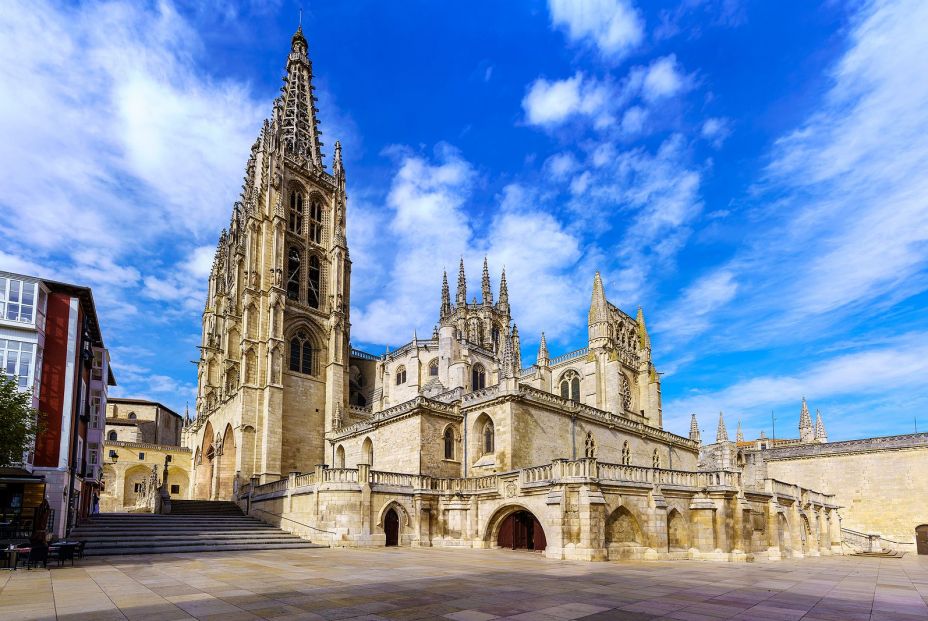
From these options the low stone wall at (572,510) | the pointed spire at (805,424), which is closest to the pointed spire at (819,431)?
the pointed spire at (805,424)

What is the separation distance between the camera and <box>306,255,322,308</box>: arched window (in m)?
45.2

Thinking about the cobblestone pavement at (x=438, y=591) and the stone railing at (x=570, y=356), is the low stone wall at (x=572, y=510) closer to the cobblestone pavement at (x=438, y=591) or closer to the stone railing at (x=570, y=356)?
the cobblestone pavement at (x=438, y=591)

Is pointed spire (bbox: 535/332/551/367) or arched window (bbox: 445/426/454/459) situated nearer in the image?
arched window (bbox: 445/426/454/459)

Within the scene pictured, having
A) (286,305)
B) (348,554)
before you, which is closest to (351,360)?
(286,305)

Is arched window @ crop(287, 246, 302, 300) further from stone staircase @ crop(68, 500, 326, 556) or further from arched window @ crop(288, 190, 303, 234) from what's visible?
stone staircase @ crop(68, 500, 326, 556)

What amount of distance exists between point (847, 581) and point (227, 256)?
52996 mm

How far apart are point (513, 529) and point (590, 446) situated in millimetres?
10924

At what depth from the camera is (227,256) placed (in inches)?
2141

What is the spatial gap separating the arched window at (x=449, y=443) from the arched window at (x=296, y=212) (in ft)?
77.9

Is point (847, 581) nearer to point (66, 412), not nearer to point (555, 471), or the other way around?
point (555, 471)

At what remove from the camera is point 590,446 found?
32344 millimetres

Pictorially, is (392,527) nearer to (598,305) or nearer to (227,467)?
(227,467)

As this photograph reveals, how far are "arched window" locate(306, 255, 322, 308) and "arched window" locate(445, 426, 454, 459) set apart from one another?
65.5ft

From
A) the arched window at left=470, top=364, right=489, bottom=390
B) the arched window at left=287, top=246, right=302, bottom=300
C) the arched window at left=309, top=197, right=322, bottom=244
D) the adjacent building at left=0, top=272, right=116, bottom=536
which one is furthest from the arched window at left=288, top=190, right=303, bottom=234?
the adjacent building at left=0, top=272, right=116, bottom=536
